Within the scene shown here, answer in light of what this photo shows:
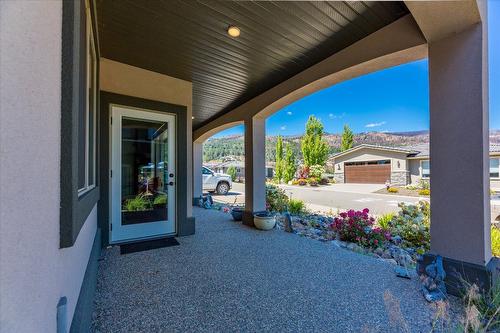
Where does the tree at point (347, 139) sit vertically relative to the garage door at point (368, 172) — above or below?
above

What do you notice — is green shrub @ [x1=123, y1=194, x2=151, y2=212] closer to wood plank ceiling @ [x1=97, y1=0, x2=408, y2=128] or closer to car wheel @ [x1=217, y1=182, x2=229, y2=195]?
wood plank ceiling @ [x1=97, y1=0, x2=408, y2=128]

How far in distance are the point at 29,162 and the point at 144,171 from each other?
11.2ft

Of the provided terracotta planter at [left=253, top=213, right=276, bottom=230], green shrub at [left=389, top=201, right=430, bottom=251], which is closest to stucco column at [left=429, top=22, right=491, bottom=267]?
green shrub at [left=389, top=201, right=430, bottom=251]

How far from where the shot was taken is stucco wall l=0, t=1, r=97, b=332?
0.56m

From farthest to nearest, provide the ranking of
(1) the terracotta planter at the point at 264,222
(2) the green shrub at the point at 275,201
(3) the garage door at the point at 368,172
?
(3) the garage door at the point at 368,172
(2) the green shrub at the point at 275,201
(1) the terracotta planter at the point at 264,222

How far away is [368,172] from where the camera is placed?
18375mm

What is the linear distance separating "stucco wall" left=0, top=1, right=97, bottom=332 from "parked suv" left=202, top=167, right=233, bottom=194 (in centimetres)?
1078

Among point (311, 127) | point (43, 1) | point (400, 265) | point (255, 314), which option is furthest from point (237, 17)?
point (311, 127)

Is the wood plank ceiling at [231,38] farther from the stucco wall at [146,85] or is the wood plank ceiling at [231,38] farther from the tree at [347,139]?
the tree at [347,139]

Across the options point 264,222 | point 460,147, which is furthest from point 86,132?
point 460,147

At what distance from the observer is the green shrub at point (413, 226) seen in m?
3.85

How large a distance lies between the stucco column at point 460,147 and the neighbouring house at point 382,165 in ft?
50.3

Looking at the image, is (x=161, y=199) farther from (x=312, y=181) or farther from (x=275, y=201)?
(x=312, y=181)

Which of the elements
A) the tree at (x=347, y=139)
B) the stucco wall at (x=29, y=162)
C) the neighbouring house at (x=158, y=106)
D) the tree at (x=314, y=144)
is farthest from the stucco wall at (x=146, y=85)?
the tree at (x=347, y=139)
